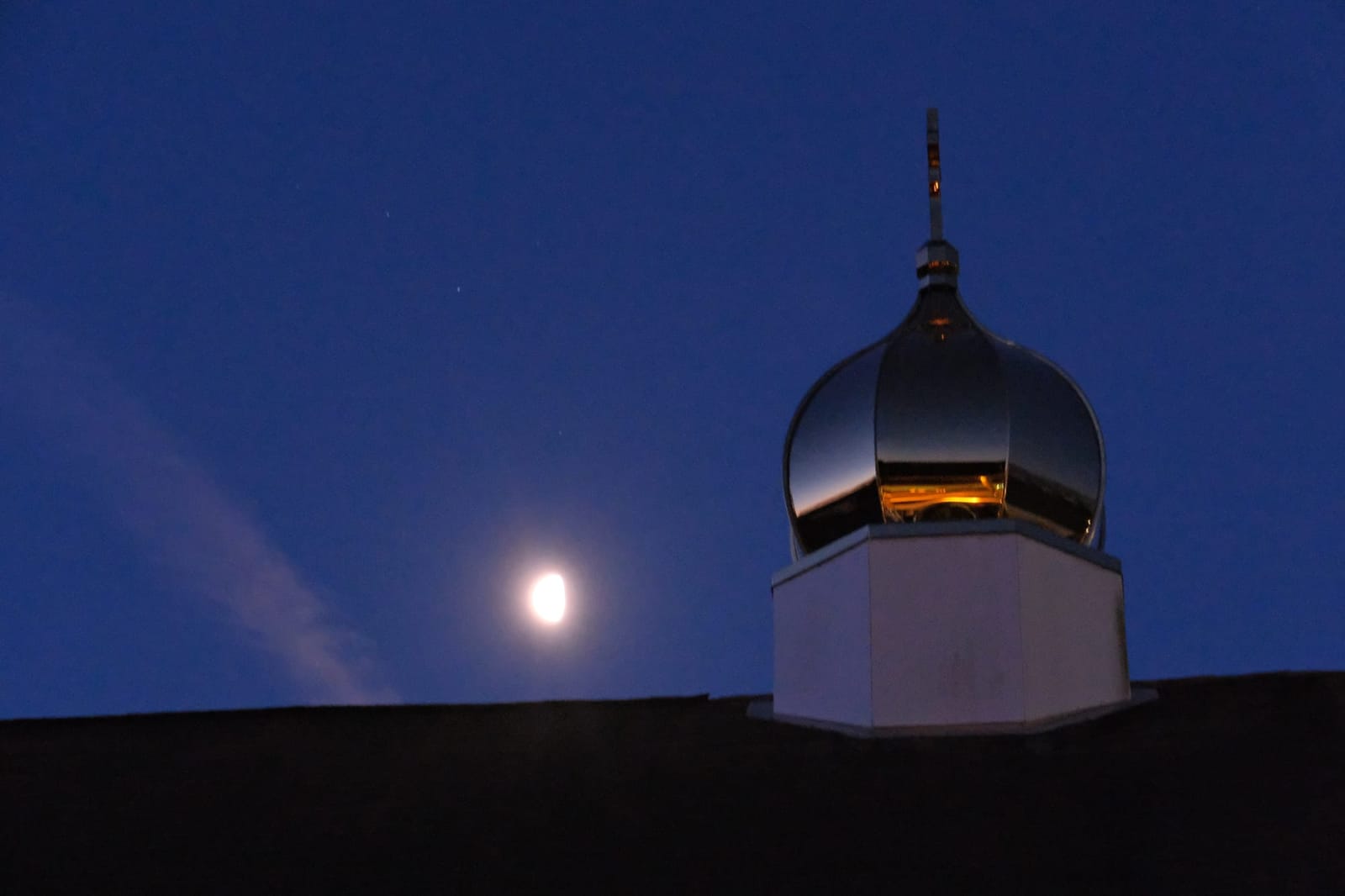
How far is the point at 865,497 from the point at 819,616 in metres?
0.92

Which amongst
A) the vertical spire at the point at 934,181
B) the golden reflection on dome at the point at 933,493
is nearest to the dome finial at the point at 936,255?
the vertical spire at the point at 934,181

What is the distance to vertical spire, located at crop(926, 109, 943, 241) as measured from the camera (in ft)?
42.6

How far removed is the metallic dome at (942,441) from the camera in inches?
428

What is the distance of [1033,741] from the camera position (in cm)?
941

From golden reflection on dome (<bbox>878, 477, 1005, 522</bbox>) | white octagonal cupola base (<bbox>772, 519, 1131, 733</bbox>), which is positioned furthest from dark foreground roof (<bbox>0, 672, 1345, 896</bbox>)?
golden reflection on dome (<bbox>878, 477, 1005, 522</bbox>)

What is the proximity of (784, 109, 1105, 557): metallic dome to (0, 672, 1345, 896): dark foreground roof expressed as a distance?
1631mm

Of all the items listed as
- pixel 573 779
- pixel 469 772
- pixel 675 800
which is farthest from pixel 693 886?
pixel 469 772

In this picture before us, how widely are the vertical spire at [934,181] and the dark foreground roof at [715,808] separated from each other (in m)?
4.29

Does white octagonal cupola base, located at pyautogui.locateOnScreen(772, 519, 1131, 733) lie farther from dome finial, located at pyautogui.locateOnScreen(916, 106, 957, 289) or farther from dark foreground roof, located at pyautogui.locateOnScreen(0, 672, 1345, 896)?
dome finial, located at pyautogui.locateOnScreen(916, 106, 957, 289)

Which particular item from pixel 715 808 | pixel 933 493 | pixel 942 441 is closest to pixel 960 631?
pixel 933 493

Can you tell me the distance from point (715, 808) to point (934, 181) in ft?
22.0

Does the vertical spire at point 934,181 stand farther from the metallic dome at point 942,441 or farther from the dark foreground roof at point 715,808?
the dark foreground roof at point 715,808

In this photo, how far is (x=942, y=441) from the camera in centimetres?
1092

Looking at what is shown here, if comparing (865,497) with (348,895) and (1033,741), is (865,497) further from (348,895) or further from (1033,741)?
(348,895)
